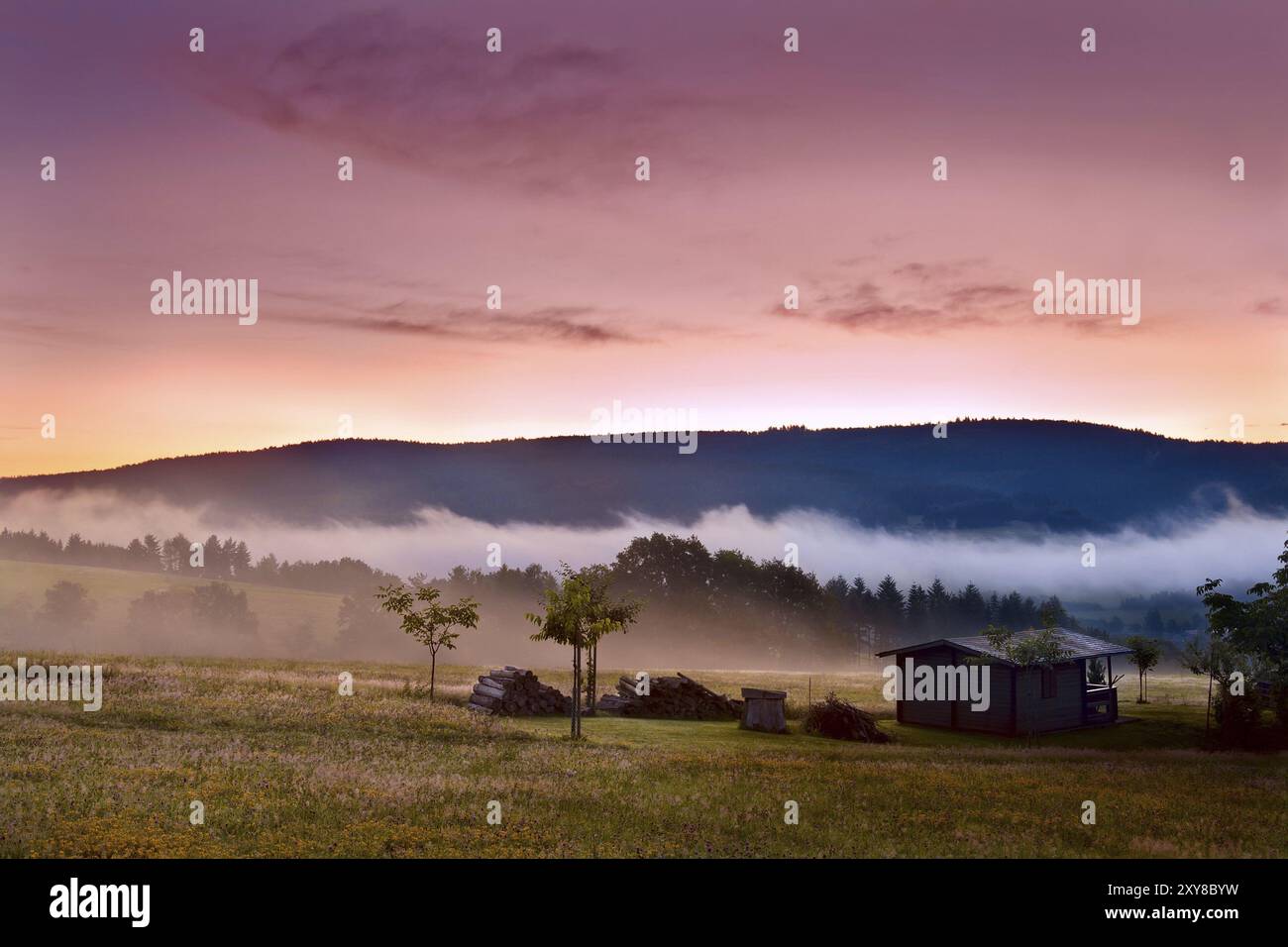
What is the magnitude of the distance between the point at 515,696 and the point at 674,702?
8.78m

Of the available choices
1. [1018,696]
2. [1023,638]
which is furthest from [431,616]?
[1023,638]

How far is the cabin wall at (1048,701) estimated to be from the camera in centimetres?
4778

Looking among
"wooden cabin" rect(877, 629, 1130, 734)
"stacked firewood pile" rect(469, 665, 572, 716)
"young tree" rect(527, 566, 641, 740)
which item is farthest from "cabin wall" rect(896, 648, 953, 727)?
"young tree" rect(527, 566, 641, 740)

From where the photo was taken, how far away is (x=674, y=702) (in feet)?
162

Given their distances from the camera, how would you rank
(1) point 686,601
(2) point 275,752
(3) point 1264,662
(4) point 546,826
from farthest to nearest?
(1) point 686,601, (3) point 1264,662, (2) point 275,752, (4) point 546,826

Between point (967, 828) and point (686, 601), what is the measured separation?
394 ft

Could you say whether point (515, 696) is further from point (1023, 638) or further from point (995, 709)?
point (1023, 638)

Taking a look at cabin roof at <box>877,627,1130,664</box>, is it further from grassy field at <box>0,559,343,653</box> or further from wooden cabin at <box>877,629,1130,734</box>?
grassy field at <box>0,559,343,653</box>

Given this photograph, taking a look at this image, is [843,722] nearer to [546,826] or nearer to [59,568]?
[546,826]

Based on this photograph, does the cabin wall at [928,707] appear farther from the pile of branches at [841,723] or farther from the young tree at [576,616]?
the young tree at [576,616]

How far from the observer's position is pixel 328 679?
160 feet
